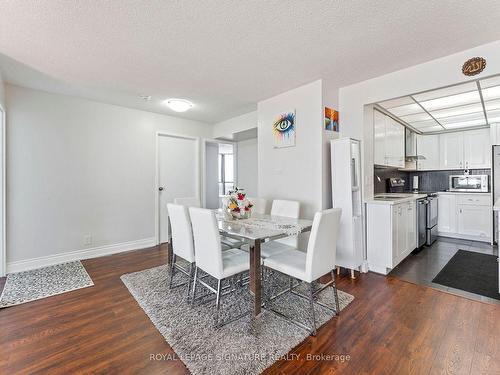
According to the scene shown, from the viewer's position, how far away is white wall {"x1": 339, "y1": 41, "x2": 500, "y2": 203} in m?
2.29

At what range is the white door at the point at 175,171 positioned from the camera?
450 cm

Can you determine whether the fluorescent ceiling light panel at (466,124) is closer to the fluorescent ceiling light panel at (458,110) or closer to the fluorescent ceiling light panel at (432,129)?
the fluorescent ceiling light panel at (432,129)

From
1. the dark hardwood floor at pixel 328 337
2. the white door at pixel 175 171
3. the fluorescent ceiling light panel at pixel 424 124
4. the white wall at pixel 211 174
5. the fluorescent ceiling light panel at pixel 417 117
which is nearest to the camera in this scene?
the dark hardwood floor at pixel 328 337

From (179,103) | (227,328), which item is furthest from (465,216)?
(179,103)

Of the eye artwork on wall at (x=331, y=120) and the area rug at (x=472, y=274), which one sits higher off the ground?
the eye artwork on wall at (x=331, y=120)

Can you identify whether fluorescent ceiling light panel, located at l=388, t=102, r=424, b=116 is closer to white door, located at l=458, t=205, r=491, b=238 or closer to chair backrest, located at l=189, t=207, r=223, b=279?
white door, located at l=458, t=205, r=491, b=238

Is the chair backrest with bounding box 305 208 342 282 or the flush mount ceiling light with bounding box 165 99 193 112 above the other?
the flush mount ceiling light with bounding box 165 99 193 112

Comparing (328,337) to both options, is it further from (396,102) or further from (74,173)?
(74,173)

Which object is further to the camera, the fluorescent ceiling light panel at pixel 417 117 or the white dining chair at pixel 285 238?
the fluorescent ceiling light panel at pixel 417 117

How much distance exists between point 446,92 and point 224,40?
274 centimetres

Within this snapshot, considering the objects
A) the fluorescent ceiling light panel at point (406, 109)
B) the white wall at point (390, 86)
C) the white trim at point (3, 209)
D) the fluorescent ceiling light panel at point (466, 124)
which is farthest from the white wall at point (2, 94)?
the fluorescent ceiling light panel at point (466, 124)

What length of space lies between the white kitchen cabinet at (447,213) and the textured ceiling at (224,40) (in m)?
3.31

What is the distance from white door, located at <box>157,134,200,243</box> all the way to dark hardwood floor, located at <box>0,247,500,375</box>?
82.9 inches

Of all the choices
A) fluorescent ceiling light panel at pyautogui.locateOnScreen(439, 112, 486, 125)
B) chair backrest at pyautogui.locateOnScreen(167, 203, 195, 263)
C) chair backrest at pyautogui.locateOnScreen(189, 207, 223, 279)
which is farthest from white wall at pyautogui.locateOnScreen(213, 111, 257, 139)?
fluorescent ceiling light panel at pyautogui.locateOnScreen(439, 112, 486, 125)
